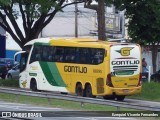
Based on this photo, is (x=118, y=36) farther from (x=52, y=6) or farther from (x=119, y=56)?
(x=119, y=56)

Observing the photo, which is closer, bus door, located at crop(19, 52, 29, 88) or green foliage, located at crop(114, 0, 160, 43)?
bus door, located at crop(19, 52, 29, 88)

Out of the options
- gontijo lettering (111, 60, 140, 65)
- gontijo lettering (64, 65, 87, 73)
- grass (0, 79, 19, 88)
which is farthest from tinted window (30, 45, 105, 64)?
grass (0, 79, 19, 88)

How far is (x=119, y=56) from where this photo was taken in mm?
31547

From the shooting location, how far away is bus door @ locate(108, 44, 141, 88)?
31453 mm

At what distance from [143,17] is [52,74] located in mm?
8330

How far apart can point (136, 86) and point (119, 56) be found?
195 centimetres

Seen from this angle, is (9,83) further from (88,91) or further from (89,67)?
(89,67)

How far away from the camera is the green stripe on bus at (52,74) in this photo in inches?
1379

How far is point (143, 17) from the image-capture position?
132 feet

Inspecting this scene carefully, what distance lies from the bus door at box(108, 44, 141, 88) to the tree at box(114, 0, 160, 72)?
8096 millimetres

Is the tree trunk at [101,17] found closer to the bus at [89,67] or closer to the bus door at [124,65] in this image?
the bus at [89,67]

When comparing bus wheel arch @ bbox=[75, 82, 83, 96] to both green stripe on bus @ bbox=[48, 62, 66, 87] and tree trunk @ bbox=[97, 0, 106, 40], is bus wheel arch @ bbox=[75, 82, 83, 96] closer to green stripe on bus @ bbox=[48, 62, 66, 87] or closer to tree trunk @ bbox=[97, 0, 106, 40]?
green stripe on bus @ bbox=[48, 62, 66, 87]

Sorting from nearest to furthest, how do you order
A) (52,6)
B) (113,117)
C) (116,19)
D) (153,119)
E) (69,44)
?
(113,117) < (153,119) < (69,44) < (52,6) < (116,19)

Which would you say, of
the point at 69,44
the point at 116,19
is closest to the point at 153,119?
the point at 69,44
